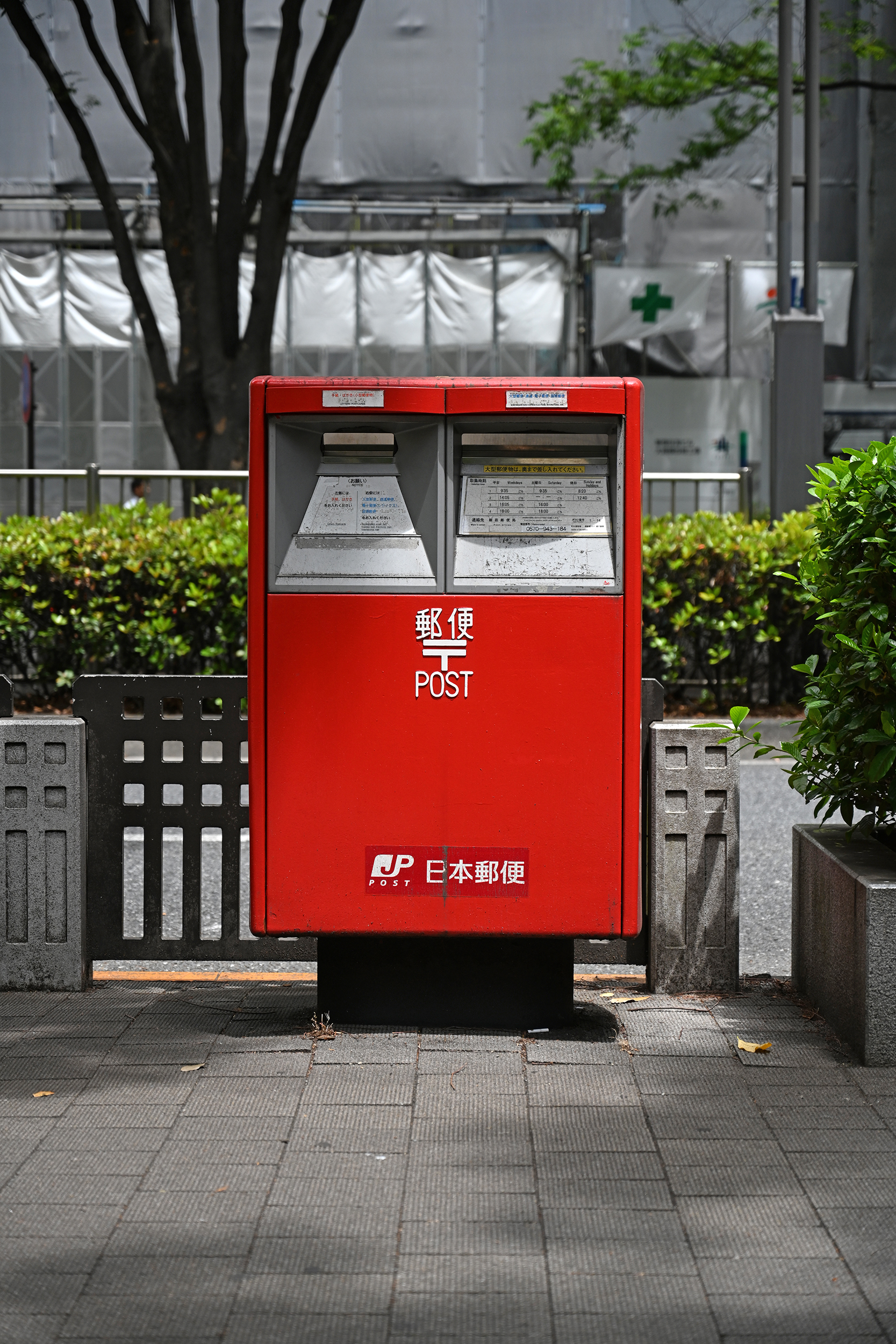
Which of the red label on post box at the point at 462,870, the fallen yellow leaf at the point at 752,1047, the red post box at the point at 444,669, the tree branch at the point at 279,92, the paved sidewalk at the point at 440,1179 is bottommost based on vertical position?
the paved sidewalk at the point at 440,1179

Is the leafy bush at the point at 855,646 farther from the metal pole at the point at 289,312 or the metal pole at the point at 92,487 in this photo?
the metal pole at the point at 289,312

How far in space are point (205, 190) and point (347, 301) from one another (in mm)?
9434

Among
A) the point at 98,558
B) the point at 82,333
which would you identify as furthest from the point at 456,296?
the point at 98,558

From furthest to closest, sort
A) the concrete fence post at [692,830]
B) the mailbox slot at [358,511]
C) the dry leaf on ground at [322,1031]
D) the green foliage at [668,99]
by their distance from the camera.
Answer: the green foliage at [668,99], the concrete fence post at [692,830], the dry leaf on ground at [322,1031], the mailbox slot at [358,511]

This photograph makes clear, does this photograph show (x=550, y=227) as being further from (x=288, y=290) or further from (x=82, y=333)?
(x=82, y=333)

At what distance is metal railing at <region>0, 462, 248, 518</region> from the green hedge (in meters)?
1.42

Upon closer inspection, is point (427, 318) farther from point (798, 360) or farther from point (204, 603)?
point (204, 603)

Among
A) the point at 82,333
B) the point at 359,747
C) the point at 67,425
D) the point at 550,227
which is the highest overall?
the point at 550,227

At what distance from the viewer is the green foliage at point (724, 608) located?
35.5 ft

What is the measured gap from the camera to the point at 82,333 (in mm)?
21828

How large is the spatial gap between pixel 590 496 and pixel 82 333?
19.2m

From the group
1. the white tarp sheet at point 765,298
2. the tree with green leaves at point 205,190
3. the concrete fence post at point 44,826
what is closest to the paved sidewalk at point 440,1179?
the concrete fence post at point 44,826

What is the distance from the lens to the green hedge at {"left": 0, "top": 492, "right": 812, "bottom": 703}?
1072 centimetres

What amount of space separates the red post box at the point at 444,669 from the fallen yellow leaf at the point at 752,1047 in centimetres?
49
